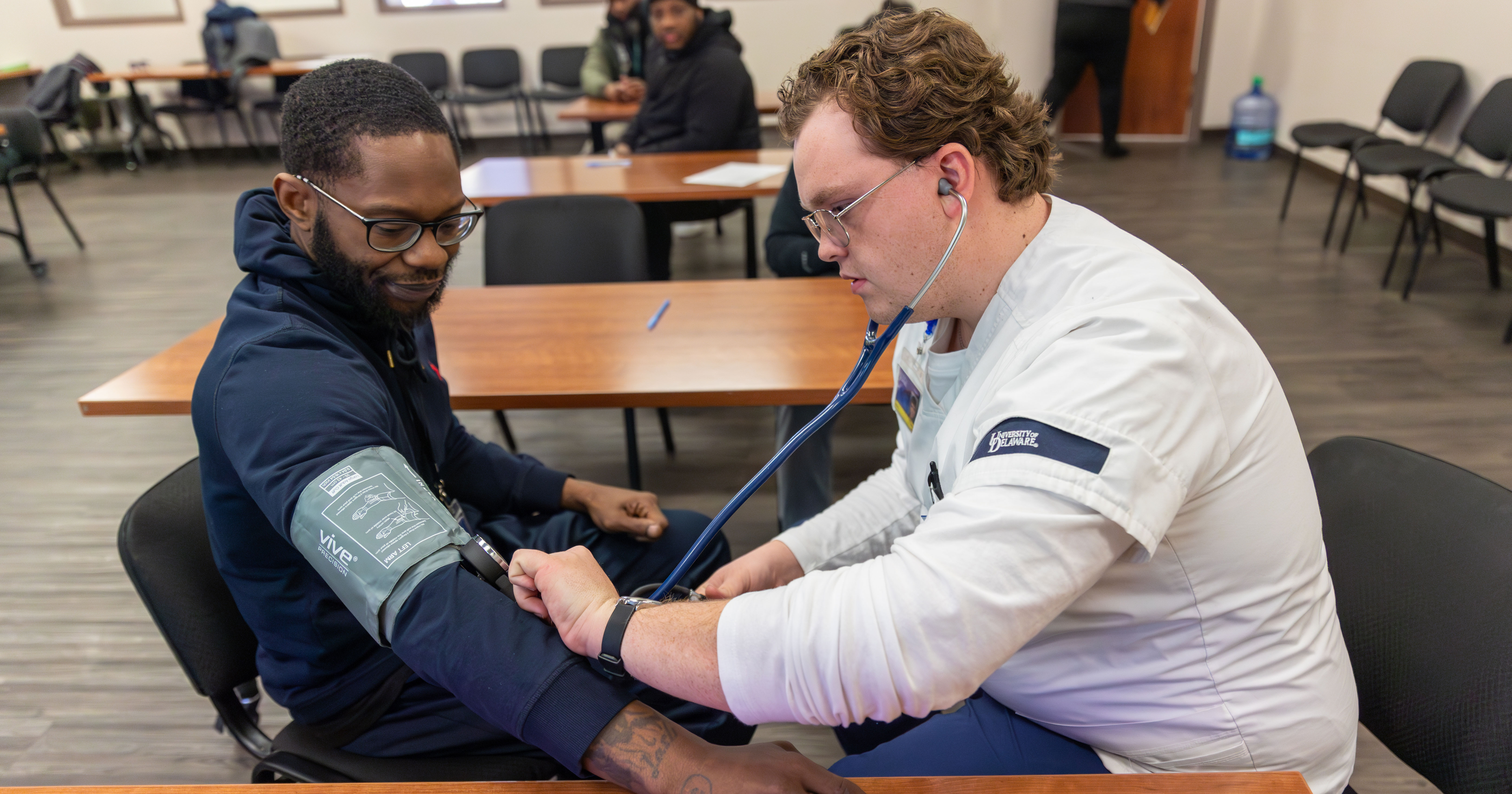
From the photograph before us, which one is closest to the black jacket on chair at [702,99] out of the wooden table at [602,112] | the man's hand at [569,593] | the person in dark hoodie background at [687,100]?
the person in dark hoodie background at [687,100]

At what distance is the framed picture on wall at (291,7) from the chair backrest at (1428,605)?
8316mm

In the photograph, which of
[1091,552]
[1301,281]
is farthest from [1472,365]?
[1091,552]

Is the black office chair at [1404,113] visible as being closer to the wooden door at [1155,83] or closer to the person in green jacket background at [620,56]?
the wooden door at [1155,83]

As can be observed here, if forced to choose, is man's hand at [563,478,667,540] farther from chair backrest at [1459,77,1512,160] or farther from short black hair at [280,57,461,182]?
chair backrest at [1459,77,1512,160]

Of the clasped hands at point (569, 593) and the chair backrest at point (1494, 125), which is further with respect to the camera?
the chair backrest at point (1494, 125)

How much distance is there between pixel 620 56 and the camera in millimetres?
5000

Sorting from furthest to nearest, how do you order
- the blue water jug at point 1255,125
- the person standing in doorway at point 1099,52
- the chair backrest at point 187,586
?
the blue water jug at point 1255,125 → the person standing in doorway at point 1099,52 → the chair backrest at point 187,586

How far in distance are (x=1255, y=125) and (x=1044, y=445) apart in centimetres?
673

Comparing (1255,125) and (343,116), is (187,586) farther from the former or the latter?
(1255,125)

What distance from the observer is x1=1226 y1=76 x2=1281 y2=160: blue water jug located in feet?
20.2

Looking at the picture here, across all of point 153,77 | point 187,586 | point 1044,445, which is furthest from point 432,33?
point 1044,445

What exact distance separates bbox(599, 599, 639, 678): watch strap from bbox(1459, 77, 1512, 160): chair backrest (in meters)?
4.46

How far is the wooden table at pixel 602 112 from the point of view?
180 inches

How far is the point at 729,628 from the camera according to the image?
2.55ft
